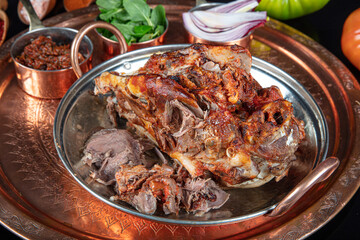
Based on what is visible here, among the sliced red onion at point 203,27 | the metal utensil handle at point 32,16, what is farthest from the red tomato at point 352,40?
the metal utensil handle at point 32,16

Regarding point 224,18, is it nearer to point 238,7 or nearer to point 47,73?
point 238,7

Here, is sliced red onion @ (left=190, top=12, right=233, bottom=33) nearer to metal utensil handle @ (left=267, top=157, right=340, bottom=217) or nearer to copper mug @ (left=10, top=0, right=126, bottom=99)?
copper mug @ (left=10, top=0, right=126, bottom=99)

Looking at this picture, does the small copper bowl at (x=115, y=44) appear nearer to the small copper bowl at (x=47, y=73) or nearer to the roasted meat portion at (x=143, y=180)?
the small copper bowl at (x=47, y=73)

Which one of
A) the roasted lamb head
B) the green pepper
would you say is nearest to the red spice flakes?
the roasted lamb head

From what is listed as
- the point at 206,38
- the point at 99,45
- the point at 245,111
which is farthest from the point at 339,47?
the point at 99,45

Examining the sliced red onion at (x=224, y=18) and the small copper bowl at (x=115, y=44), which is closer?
the small copper bowl at (x=115, y=44)

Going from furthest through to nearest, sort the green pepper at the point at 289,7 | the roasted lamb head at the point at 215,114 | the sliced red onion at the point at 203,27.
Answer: the green pepper at the point at 289,7
the sliced red onion at the point at 203,27
the roasted lamb head at the point at 215,114
